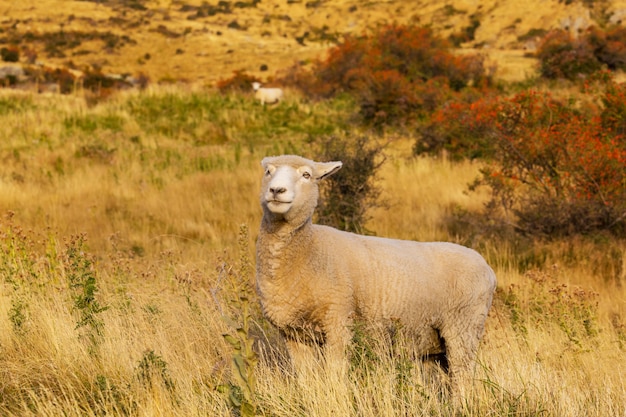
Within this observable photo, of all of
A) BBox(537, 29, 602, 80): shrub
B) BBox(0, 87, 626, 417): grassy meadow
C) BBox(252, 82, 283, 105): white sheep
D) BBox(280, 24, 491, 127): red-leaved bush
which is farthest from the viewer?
BBox(537, 29, 602, 80): shrub

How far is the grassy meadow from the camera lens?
3.71m

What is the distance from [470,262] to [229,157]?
415 inches

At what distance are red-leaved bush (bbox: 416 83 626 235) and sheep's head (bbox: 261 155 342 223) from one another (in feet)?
18.0

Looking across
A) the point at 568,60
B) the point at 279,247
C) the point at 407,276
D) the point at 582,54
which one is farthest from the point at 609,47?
the point at 279,247

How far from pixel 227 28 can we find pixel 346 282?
59.1 meters

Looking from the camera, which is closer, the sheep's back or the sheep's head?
the sheep's head

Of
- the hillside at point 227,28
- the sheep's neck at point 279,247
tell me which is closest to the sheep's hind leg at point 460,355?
the sheep's neck at point 279,247

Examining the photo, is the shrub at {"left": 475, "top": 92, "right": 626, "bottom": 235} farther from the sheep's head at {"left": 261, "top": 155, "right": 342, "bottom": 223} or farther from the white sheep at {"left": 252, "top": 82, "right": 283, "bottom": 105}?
the white sheep at {"left": 252, "top": 82, "right": 283, "bottom": 105}

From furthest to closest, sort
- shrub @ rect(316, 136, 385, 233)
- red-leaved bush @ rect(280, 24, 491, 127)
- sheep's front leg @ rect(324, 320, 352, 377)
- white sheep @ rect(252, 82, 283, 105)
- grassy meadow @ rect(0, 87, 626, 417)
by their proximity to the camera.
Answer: white sheep @ rect(252, 82, 283, 105)
red-leaved bush @ rect(280, 24, 491, 127)
shrub @ rect(316, 136, 385, 233)
sheep's front leg @ rect(324, 320, 352, 377)
grassy meadow @ rect(0, 87, 626, 417)

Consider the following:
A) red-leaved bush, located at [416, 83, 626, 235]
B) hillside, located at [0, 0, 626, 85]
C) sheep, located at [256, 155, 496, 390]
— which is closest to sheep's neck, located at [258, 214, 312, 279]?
sheep, located at [256, 155, 496, 390]

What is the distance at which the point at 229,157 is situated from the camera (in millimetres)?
14773

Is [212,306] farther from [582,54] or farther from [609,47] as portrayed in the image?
[609,47]

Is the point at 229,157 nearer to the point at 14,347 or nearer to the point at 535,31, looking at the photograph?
the point at 14,347

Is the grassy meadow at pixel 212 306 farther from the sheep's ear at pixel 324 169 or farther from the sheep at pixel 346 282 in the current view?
the sheep's ear at pixel 324 169
